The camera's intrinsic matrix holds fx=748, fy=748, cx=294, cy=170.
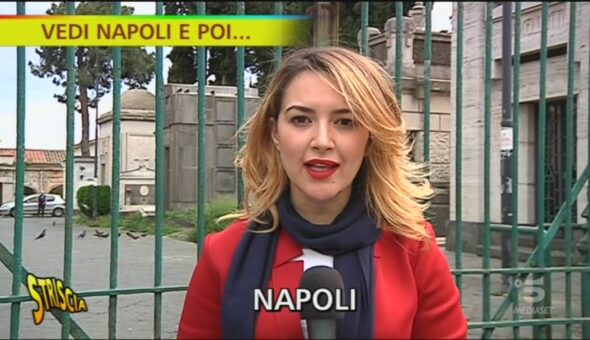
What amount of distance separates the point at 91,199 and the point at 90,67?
583 mm

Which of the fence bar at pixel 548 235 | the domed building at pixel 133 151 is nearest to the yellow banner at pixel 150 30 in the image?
the domed building at pixel 133 151

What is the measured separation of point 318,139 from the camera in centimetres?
173

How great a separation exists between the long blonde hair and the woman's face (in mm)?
30

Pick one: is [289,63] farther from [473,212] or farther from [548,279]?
[473,212]

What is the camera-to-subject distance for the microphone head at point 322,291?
148cm

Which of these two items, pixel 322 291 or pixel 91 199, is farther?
pixel 91 199

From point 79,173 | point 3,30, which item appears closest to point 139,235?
point 79,173

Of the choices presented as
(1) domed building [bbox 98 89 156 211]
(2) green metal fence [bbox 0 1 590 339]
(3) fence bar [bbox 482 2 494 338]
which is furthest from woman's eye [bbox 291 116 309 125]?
(3) fence bar [bbox 482 2 494 338]

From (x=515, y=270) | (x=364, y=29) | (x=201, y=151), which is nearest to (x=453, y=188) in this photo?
(x=515, y=270)

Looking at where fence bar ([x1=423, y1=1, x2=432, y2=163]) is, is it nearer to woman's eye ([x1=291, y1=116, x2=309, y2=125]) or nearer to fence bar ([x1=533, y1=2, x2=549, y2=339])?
fence bar ([x1=533, y1=2, x2=549, y2=339])

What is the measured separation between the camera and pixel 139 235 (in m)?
3.41

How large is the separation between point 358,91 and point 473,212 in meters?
3.26

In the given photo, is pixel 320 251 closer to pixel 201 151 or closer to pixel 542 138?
pixel 201 151

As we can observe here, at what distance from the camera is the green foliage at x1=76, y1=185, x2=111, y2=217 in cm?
327
